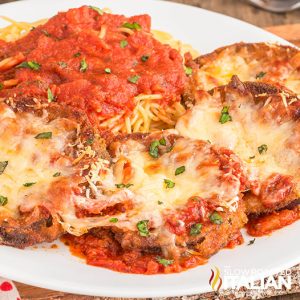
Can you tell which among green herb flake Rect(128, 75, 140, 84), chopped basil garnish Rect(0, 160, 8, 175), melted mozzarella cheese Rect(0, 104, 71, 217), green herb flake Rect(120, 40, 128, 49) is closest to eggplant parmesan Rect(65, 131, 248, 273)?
melted mozzarella cheese Rect(0, 104, 71, 217)

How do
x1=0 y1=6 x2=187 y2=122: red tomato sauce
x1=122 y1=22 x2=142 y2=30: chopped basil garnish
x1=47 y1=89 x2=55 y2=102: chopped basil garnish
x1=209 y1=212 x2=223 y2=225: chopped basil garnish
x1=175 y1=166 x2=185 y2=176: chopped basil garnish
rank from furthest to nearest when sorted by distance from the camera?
x1=122 y1=22 x2=142 y2=30: chopped basil garnish, x1=0 y1=6 x2=187 y2=122: red tomato sauce, x1=47 y1=89 x2=55 y2=102: chopped basil garnish, x1=175 y1=166 x2=185 y2=176: chopped basil garnish, x1=209 y1=212 x2=223 y2=225: chopped basil garnish

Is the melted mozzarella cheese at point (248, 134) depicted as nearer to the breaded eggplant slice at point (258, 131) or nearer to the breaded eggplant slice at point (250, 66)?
the breaded eggplant slice at point (258, 131)

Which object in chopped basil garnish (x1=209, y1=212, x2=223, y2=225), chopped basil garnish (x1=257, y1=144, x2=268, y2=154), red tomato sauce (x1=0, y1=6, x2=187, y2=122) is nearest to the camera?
chopped basil garnish (x1=209, y1=212, x2=223, y2=225)

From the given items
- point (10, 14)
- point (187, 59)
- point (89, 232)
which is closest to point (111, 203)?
point (89, 232)

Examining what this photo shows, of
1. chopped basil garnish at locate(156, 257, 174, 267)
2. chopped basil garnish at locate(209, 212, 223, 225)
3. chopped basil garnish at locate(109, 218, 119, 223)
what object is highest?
chopped basil garnish at locate(209, 212, 223, 225)

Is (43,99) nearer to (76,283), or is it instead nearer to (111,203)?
(111,203)

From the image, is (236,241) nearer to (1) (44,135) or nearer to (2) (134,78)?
(1) (44,135)

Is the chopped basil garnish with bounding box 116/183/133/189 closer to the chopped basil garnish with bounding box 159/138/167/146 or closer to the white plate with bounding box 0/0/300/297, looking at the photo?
the chopped basil garnish with bounding box 159/138/167/146
